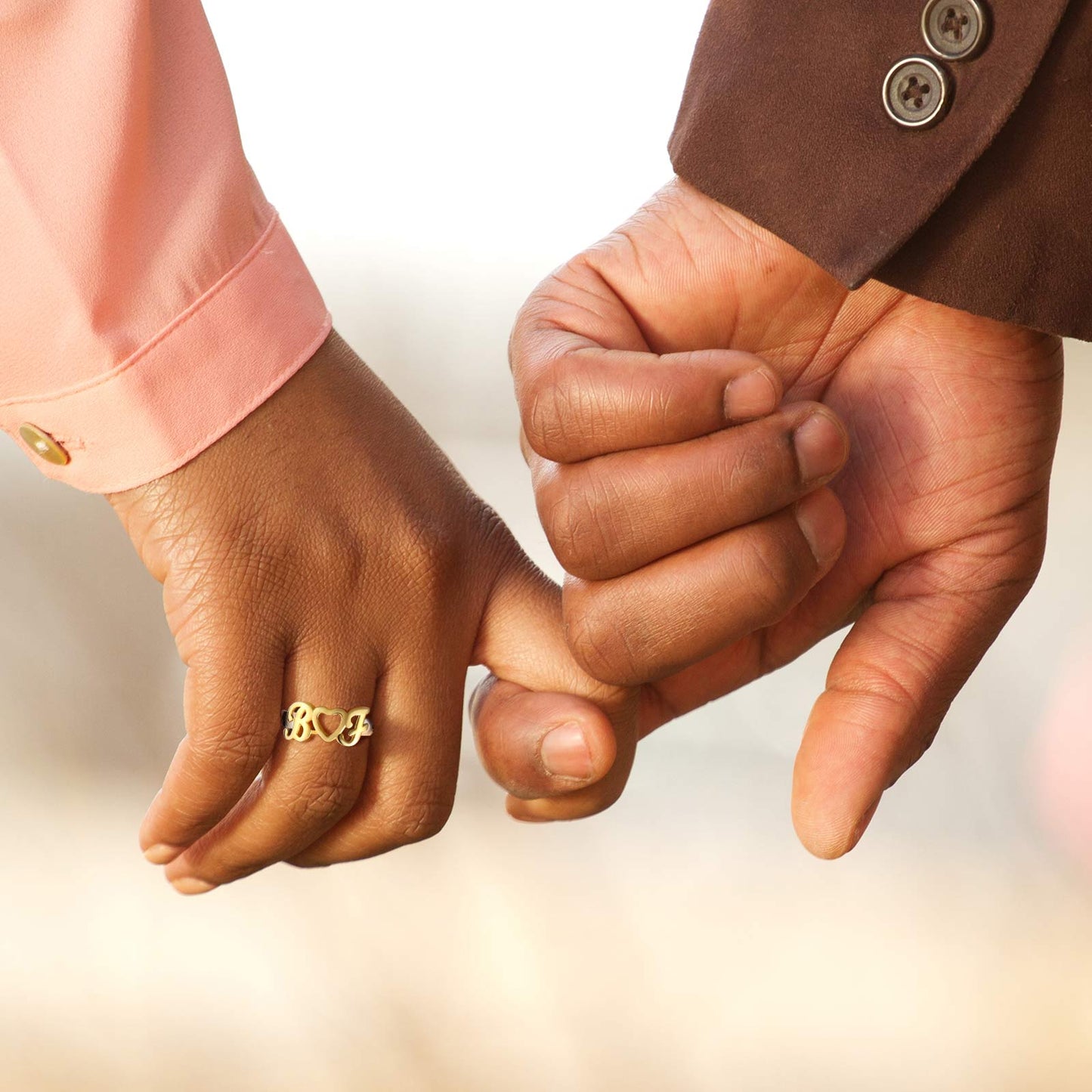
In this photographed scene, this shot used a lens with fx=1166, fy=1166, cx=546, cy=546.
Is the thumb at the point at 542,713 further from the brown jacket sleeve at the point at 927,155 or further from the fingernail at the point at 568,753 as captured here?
the brown jacket sleeve at the point at 927,155

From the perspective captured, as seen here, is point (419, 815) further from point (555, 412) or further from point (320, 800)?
point (555, 412)

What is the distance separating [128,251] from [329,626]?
0.84 feet

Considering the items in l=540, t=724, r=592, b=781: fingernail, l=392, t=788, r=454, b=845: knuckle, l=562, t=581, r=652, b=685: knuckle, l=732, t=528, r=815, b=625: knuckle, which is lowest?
l=392, t=788, r=454, b=845: knuckle

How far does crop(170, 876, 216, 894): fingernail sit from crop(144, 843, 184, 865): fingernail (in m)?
0.03

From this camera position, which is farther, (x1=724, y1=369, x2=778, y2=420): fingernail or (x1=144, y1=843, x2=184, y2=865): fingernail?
(x1=144, y1=843, x2=184, y2=865): fingernail

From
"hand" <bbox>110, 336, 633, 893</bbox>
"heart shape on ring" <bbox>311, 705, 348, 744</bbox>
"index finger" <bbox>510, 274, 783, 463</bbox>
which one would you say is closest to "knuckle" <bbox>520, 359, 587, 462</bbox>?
"index finger" <bbox>510, 274, 783, 463</bbox>

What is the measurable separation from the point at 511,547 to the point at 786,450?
0.83ft

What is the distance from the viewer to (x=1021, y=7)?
0.64m

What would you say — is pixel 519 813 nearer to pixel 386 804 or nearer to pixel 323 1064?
pixel 386 804

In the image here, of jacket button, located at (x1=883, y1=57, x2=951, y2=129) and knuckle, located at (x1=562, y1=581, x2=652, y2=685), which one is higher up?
jacket button, located at (x1=883, y1=57, x2=951, y2=129)

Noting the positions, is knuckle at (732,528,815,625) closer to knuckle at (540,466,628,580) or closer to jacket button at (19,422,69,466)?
knuckle at (540,466,628,580)

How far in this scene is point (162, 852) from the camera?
0.79 m

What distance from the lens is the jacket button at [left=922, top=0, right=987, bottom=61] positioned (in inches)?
25.5

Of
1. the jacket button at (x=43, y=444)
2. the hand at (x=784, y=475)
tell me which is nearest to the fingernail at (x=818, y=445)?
the hand at (x=784, y=475)
